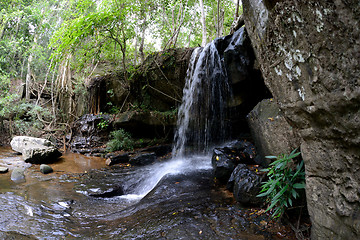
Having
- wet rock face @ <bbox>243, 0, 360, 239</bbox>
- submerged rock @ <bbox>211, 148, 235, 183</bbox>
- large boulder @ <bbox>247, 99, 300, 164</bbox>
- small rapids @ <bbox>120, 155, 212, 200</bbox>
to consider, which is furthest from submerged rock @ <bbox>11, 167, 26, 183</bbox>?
wet rock face @ <bbox>243, 0, 360, 239</bbox>

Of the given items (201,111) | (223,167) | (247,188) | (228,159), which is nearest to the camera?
(247,188)

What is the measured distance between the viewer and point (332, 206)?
1.86 m

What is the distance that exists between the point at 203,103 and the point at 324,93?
20.2ft

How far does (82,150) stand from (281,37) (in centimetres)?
970

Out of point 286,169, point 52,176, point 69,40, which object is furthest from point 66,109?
point 286,169

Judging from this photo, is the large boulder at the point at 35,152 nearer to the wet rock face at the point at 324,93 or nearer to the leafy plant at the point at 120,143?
the leafy plant at the point at 120,143

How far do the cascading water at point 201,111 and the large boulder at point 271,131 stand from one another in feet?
7.33

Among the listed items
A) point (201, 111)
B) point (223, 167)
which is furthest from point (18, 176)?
point (201, 111)

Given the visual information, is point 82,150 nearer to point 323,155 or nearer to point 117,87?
point 117,87

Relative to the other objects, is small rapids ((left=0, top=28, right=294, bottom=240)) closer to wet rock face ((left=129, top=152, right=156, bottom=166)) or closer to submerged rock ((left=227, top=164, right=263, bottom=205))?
submerged rock ((left=227, top=164, right=263, bottom=205))

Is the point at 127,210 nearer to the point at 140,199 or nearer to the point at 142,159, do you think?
the point at 140,199

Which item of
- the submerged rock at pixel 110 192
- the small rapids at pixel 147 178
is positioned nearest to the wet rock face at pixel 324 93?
the small rapids at pixel 147 178

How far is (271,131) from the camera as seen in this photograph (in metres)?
4.00

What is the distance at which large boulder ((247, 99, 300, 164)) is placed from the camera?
3.46m
